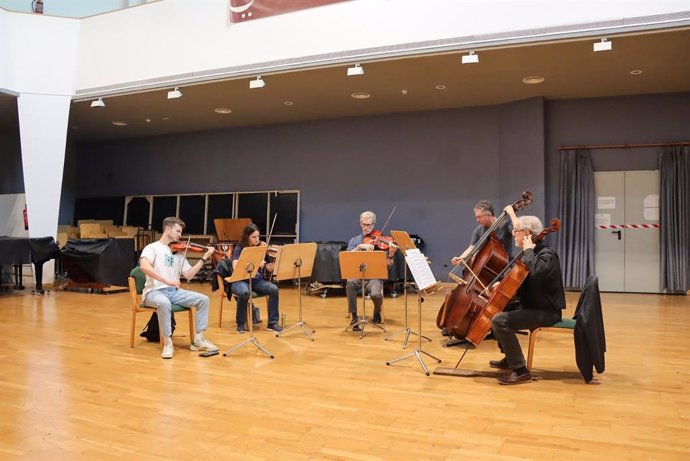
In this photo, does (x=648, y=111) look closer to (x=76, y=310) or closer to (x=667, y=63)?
(x=667, y=63)

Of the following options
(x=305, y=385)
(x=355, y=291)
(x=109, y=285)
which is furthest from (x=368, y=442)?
(x=109, y=285)

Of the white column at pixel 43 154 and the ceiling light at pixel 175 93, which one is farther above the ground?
the ceiling light at pixel 175 93

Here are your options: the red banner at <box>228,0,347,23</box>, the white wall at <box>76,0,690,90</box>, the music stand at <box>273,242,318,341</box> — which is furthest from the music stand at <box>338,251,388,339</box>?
the red banner at <box>228,0,347,23</box>

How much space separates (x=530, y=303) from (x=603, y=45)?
11.7 feet

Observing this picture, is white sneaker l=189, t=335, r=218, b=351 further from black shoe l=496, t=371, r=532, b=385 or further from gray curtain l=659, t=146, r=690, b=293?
gray curtain l=659, t=146, r=690, b=293

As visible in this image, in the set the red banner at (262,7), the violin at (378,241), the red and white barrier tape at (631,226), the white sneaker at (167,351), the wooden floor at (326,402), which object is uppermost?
the red banner at (262,7)

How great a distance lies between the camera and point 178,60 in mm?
7852

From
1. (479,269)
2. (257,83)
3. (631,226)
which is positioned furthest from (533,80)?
(479,269)

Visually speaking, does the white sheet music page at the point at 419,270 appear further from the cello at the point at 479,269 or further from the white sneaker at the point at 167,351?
the white sneaker at the point at 167,351

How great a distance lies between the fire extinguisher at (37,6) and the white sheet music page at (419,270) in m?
7.88

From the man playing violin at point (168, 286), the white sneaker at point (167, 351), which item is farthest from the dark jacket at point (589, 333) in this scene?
the white sneaker at point (167, 351)

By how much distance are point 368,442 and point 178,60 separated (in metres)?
6.76

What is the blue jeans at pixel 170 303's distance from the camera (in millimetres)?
4379

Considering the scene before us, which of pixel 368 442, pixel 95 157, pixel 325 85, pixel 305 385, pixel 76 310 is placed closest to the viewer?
pixel 368 442
